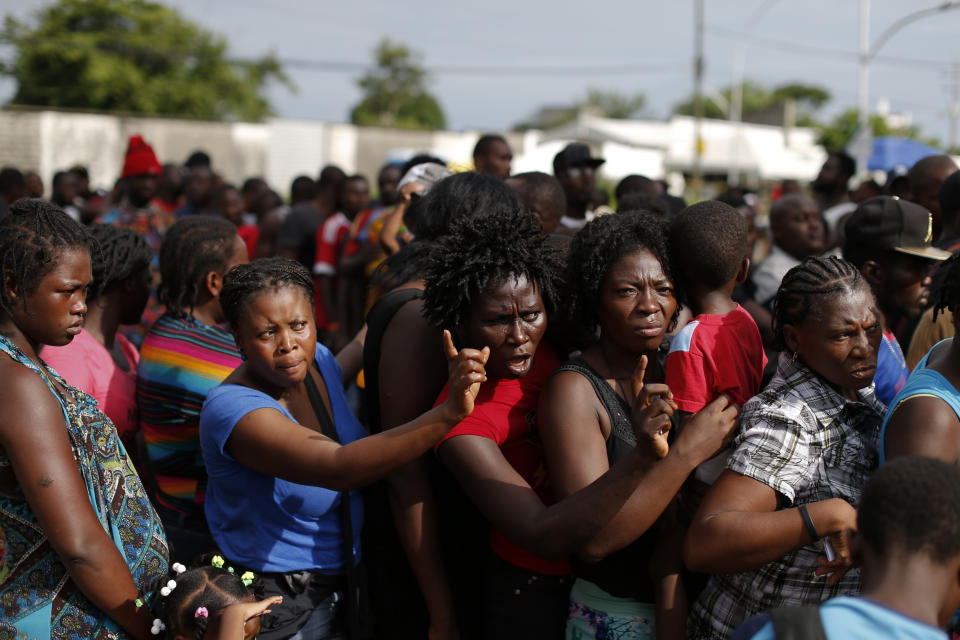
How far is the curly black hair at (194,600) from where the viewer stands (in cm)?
226

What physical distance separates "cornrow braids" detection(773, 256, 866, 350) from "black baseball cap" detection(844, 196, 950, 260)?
1.23 m

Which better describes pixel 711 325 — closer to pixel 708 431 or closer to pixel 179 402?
pixel 708 431

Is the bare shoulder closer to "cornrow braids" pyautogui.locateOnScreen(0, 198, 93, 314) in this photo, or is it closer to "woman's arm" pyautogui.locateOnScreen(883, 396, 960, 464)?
"cornrow braids" pyautogui.locateOnScreen(0, 198, 93, 314)

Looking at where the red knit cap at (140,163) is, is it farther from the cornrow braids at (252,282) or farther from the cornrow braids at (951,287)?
the cornrow braids at (951,287)

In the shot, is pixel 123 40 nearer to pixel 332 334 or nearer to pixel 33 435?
pixel 332 334

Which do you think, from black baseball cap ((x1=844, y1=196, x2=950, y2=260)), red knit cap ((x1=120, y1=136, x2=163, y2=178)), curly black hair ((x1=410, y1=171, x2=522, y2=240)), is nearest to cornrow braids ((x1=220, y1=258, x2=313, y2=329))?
curly black hair ((x1=410, y1=171, x2=522, y2=240))

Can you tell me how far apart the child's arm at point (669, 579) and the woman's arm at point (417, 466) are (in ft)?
2.20

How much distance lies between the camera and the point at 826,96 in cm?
9794

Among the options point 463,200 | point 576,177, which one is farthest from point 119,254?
point 576,177

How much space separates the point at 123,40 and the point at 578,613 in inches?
1916

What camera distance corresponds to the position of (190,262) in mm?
3373

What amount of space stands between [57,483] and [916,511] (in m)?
1.92

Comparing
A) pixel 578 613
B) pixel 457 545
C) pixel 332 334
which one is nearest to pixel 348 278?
pixel 332 334

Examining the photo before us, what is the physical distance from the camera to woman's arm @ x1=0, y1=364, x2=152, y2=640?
1.99m
